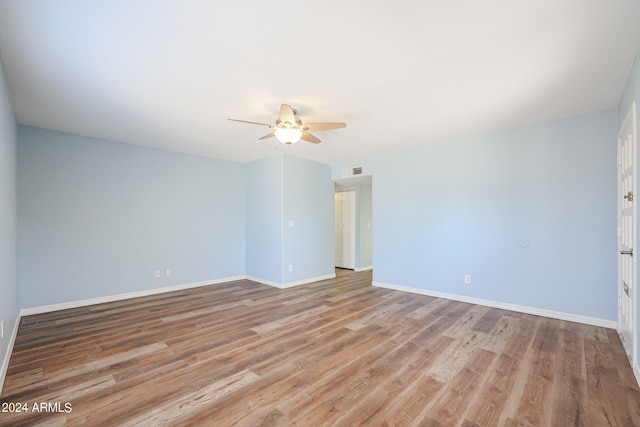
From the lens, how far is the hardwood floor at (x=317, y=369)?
1.71 metres

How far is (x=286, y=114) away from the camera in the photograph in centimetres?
273

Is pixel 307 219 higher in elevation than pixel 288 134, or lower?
lower

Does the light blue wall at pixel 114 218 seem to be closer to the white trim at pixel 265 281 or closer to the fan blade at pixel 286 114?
the white trim at pixel 265 281

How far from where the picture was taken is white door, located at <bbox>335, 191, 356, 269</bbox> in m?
6.90

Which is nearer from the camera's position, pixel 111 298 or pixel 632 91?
pixel 632 91

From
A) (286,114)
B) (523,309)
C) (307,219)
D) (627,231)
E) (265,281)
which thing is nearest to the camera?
(627,231)

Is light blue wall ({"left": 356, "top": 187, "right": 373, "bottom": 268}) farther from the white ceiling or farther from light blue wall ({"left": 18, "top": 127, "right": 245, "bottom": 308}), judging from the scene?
the white ceiling

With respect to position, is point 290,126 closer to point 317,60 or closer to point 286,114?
point 286,114

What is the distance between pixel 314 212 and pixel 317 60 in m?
3.67

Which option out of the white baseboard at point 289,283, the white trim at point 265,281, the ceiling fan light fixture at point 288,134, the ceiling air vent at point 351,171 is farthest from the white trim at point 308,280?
the ceiling fan light fixture at point 288,134

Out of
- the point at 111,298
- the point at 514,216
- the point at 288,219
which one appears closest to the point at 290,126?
the point at 288,219

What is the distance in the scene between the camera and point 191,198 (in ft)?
16.7

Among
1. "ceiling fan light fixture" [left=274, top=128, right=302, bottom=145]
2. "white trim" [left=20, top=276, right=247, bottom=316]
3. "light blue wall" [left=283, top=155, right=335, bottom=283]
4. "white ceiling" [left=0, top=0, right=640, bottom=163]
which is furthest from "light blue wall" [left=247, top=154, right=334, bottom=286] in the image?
"ceiling fan light fixture" [left=274, top=128, right=302, bottom=145]

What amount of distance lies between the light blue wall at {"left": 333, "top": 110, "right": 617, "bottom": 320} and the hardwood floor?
0.49 metres
